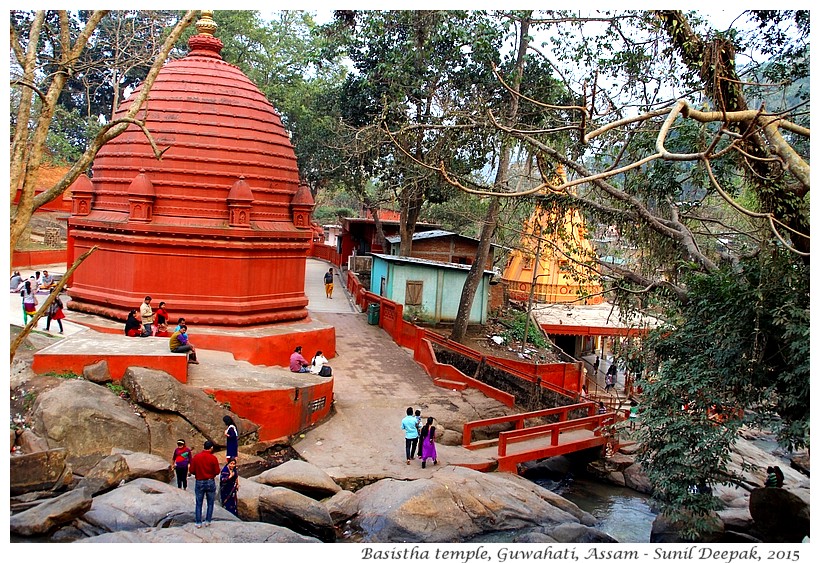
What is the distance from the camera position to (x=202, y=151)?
1568 centimetres

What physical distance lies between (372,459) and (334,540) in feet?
9.71

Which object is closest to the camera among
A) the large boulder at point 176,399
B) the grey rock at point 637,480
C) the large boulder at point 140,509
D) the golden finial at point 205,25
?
the large boulder at point 140,509

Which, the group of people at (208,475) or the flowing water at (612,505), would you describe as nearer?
the group of people at (208,475)

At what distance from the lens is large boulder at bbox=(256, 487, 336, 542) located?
30.3ft

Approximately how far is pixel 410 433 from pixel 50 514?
18.9ft

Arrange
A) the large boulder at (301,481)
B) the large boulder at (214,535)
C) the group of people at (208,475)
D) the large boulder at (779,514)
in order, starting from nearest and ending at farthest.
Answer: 1. the large boulder at (214,535)
2. the group of people at (208,475)
3. the large boulder at (301,481)
4. the large boulder at (779,514)

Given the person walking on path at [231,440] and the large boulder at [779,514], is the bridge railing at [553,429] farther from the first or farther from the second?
the person walking on path at [231,440]

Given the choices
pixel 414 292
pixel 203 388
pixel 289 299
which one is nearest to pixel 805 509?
pixel 203 388

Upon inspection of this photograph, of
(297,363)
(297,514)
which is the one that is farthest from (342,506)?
(297,363)

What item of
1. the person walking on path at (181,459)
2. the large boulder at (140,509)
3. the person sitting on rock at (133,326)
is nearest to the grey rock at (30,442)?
the large boulder at (140,509)

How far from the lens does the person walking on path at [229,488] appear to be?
9.12 m

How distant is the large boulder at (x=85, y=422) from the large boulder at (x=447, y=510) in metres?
3.47

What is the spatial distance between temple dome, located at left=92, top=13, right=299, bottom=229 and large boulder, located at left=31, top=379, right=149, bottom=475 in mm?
5438

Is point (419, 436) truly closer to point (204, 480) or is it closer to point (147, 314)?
point (204, 480)
